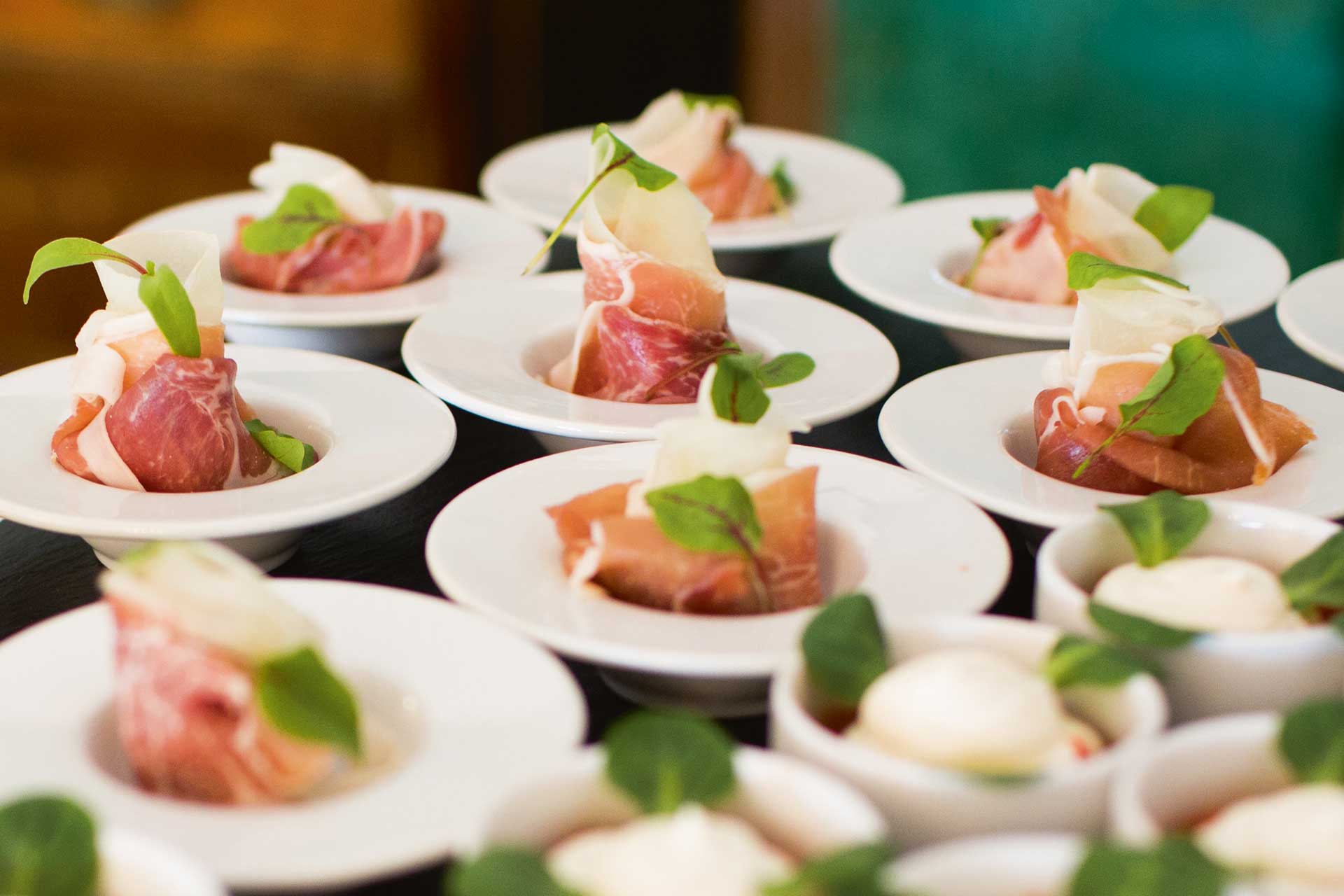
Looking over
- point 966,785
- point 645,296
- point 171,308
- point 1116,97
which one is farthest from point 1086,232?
point 1116,97

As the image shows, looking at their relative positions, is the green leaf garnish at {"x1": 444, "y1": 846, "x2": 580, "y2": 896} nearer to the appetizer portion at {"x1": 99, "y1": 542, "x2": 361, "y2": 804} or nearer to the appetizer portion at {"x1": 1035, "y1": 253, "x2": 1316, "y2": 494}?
the appetizer portion at {"x1": 99, "y1": 542, "x2": 361, "y2": 804}

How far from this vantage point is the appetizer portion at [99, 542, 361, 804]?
0.96 m

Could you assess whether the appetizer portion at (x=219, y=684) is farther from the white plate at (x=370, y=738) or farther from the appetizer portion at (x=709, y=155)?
the appetizer portion at (x=709, y=155)

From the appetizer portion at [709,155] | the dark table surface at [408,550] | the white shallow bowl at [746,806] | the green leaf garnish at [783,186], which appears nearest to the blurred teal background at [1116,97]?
the green leaf garnish at [783,186]

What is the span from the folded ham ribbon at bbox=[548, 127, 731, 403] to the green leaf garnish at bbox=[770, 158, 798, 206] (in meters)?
0.76

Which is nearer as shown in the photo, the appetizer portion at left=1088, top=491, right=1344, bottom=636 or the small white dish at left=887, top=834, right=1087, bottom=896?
the small white dish at left=887, top=834, right=1087, bottom=896

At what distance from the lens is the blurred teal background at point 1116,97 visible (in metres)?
4.89

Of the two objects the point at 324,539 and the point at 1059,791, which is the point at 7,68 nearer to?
the point at 324,539

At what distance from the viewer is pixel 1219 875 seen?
77 centimetres

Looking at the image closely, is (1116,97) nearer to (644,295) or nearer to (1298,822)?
(644,295)

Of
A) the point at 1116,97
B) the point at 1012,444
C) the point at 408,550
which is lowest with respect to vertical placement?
the point at 1116,97

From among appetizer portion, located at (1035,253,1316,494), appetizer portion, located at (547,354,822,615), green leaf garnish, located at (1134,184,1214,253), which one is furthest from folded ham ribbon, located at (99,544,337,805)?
green leaf garnish, located at (1134,184,1214,253)

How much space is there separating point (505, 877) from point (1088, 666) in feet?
1.44

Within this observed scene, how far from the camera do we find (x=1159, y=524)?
3.92 feet
